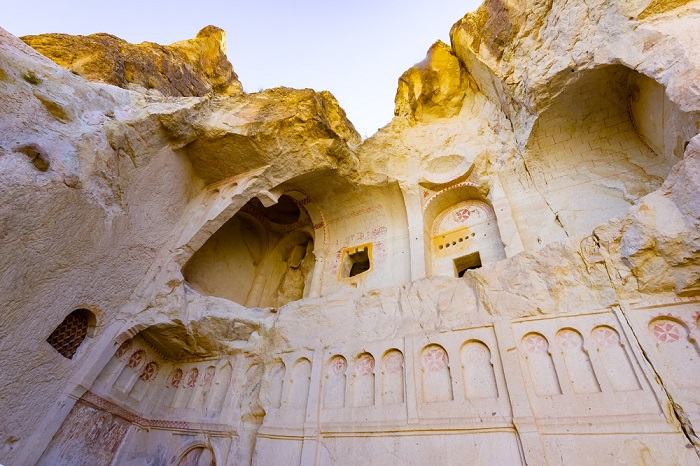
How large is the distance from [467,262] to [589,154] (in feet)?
11.5

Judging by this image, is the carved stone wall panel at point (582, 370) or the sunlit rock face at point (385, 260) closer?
the carved stone wall panel at point (582, 370)

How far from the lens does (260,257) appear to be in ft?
39.9

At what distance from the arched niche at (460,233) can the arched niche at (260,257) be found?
3667 millimetres

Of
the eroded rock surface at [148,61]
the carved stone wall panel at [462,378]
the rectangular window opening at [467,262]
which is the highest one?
the eroded rock surface at [148,61]

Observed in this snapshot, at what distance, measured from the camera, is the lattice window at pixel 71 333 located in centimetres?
601

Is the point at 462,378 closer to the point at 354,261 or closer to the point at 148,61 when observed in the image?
the point at 354,261

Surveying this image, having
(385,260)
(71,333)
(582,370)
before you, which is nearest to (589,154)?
(385,260)

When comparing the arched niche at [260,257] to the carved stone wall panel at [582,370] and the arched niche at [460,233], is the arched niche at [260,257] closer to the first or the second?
the arched niche at [460,233]

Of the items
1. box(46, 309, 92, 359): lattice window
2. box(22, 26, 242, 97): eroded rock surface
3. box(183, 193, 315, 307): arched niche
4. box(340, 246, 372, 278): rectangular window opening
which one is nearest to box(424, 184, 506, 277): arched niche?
box(340, 246, 372, 278): rectangular window opening

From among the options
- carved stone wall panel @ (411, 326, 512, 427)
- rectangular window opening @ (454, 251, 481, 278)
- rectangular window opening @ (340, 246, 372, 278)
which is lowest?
carved stone wall panel @ (411, 326, 512, 427)

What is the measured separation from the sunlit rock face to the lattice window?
0.05m

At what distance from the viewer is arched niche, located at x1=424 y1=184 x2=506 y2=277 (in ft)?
27.2

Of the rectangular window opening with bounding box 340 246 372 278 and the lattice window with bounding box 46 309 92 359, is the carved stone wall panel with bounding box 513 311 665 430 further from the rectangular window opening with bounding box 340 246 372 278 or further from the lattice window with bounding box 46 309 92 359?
the lattice window with bounding box 46 309 92 359

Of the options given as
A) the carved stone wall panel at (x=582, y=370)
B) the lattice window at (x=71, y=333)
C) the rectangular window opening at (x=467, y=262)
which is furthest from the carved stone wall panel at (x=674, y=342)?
the lattice window at (x=71, y=333)
